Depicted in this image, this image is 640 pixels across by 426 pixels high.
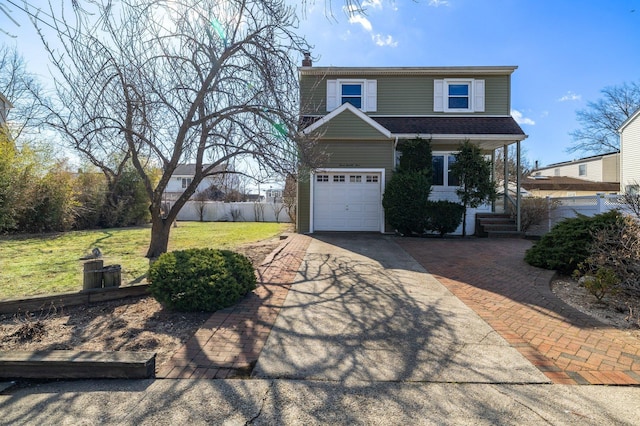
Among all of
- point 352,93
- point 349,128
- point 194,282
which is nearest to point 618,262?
point 194,282

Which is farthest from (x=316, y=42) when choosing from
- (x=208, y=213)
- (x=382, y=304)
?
(x=208, y=213)

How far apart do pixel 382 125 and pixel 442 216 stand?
4427 millimetres

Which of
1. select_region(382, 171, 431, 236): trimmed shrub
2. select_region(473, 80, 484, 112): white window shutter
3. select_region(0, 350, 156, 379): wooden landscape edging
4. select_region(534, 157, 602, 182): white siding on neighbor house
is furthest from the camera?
select_region(534, 157, 602, 182): white siding on neighbor house

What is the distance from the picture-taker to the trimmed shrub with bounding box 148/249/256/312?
175 inches

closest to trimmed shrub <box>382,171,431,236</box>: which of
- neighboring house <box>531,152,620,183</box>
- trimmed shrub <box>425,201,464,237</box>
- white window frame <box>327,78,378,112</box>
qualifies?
trimmed shrub <box>425,201,464,237</box>

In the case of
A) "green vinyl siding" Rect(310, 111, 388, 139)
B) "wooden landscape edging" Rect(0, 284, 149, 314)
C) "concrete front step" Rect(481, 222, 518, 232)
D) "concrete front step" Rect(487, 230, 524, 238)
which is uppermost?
"green vinyl siding" Rect(310, 111, 388, 139)

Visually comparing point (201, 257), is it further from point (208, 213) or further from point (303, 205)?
point (208, 213)

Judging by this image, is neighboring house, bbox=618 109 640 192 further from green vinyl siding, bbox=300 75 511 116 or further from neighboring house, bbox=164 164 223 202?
neighboring house, bbox=164 164 223 202

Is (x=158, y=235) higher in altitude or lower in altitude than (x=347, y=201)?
lower

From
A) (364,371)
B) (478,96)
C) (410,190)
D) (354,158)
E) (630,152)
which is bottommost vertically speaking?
(364,371)

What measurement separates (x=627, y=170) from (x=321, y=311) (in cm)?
2693

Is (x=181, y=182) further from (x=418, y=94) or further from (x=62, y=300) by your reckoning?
Answer: (x=62, y=300)

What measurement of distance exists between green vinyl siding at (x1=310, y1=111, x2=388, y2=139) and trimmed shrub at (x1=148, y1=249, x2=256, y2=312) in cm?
890

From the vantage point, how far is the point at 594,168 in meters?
34.8
